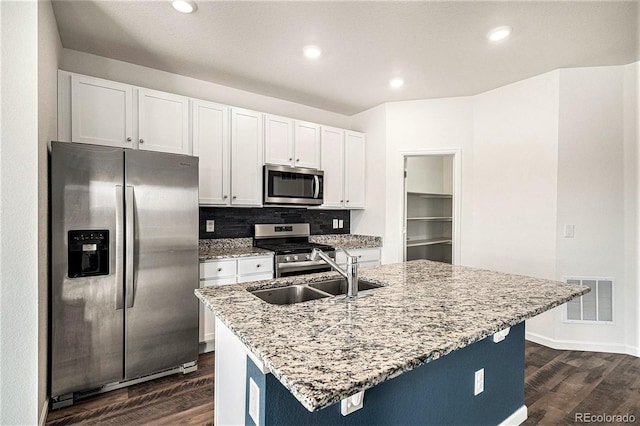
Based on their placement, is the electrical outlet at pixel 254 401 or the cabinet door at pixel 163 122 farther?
the cabinet door at pixel 163 122

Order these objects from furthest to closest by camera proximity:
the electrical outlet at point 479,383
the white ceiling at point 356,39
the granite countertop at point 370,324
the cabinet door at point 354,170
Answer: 1. the cabinet door at point 354,170
2. the white ceiling at point 356,39
3. the electrical outlet at point 479,383
4. the granite countertop at point 370,324

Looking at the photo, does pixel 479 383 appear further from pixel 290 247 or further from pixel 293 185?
pixel 293 185

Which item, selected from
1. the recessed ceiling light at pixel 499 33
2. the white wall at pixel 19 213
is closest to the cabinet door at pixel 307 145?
the recessed ceiling light at pixel 499 33

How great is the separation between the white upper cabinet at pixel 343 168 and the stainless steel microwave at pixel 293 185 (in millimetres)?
232

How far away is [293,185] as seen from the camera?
3572mm

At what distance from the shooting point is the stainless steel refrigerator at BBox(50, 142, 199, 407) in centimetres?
205

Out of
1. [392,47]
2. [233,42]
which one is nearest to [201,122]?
[233,42]

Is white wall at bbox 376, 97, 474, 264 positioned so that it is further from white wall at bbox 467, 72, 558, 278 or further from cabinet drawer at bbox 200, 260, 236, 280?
cabinet drawer at bbox 200, 260, 236, 280

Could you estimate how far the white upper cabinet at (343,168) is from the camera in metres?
3.97

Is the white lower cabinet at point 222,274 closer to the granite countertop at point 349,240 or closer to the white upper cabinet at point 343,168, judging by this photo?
the granite countertop at point 349,240

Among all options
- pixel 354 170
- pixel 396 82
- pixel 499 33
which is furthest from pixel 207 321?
pixel 499 33

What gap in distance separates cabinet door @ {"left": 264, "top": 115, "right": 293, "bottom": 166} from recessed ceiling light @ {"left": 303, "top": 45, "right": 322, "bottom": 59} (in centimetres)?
89

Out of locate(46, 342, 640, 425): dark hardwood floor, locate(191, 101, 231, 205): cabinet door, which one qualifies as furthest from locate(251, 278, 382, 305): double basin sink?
locate(191, 101, 231, 205): cabinet door

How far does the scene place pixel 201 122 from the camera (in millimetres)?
3055
